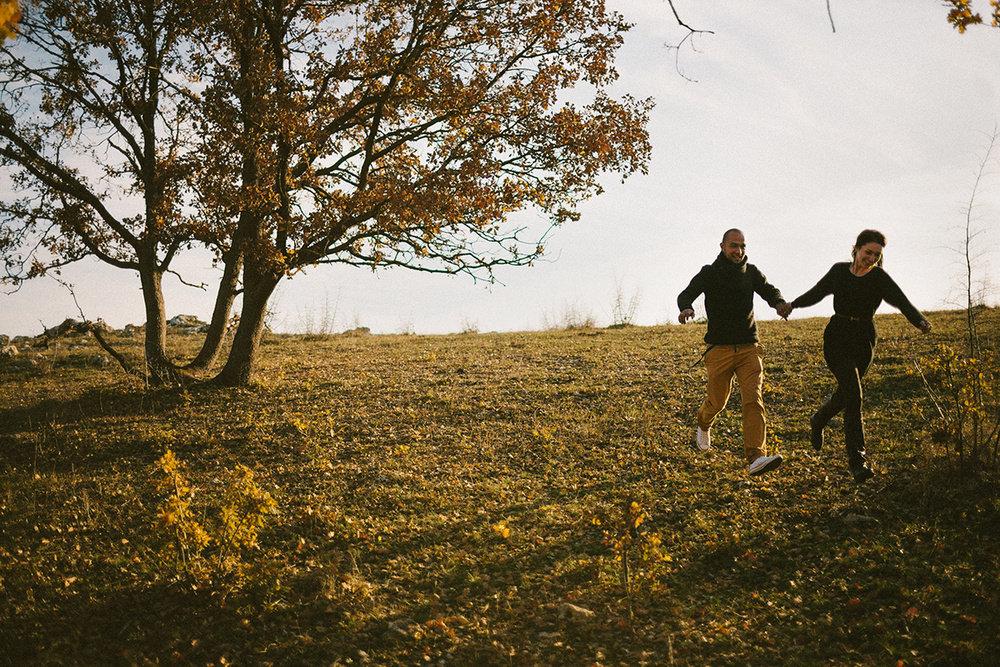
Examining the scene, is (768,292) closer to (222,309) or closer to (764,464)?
(764,464)

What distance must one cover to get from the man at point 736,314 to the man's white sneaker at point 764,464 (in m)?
0.25

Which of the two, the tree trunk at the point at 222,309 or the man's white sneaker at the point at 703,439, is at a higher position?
the tree trunk at the point at 222,309

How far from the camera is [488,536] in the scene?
7043mm

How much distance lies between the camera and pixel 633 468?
28.8ft

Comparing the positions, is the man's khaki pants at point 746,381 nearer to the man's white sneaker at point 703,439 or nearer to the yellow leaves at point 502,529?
the man's white sneaker at point 703,439

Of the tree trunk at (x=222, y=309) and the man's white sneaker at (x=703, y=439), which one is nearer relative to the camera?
the man's white sneaker at (x=703, y=439)

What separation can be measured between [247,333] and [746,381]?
9.47 metres

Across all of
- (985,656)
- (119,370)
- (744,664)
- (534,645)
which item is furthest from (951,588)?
(119,370)

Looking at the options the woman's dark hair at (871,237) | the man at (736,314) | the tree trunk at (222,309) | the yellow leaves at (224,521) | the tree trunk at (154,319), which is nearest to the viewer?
the yellow leaves at (224,521)

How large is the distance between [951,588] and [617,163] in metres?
8.15

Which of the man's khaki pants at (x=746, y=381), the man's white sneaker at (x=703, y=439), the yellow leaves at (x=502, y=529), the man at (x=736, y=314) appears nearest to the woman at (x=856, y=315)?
the man at (x=736, y=314)

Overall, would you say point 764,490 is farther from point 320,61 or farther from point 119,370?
point 119,370

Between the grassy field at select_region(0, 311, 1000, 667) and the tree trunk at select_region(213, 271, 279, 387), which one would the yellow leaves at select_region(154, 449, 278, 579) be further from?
the tree trunk at select_region(213, 271, 279, 387)

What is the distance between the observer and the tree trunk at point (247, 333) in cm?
1258
